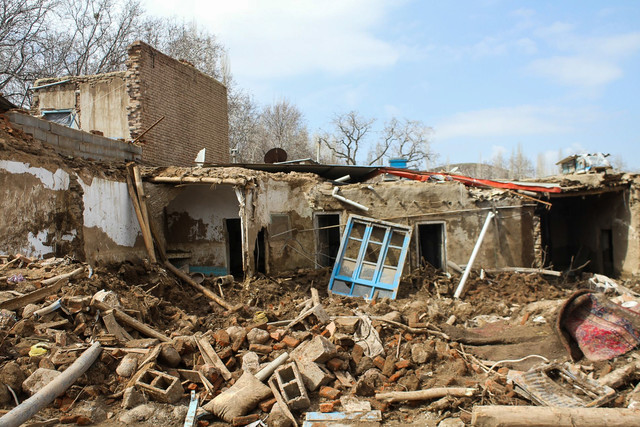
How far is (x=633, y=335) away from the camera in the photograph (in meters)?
6.58

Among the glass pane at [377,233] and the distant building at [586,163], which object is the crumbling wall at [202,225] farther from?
the distant building at [586,163]

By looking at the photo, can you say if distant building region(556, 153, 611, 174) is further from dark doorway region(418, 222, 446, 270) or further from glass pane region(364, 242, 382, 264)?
glass pane region(364, 242, 382, 264)

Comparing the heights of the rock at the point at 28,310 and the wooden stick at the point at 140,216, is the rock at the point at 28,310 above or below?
below

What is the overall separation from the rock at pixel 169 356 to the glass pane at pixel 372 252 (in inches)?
243

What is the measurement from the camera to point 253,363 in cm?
574

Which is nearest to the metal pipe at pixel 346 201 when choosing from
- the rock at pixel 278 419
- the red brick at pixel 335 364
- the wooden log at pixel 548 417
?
the red brick at pixel 335 364

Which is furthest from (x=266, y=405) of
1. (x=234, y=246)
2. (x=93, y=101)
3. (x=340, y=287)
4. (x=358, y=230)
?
(x=93, y=101)

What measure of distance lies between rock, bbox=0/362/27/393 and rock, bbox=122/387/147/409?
3.25 ft

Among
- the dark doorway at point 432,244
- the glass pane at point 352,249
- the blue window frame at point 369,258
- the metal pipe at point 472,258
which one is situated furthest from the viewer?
the dark doorway at point 432,244

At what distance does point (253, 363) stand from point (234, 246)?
7.84 metres

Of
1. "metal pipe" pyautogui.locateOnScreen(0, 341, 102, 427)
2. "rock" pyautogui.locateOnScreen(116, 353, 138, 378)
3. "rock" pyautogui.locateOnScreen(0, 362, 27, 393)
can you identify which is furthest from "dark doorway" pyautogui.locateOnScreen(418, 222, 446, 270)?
"rock" pyautogui.locateOnScreen(0, 362, 27, 393)

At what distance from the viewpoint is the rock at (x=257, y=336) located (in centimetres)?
624

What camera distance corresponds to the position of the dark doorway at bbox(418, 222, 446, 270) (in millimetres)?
11680

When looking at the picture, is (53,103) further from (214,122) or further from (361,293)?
(361,293)
